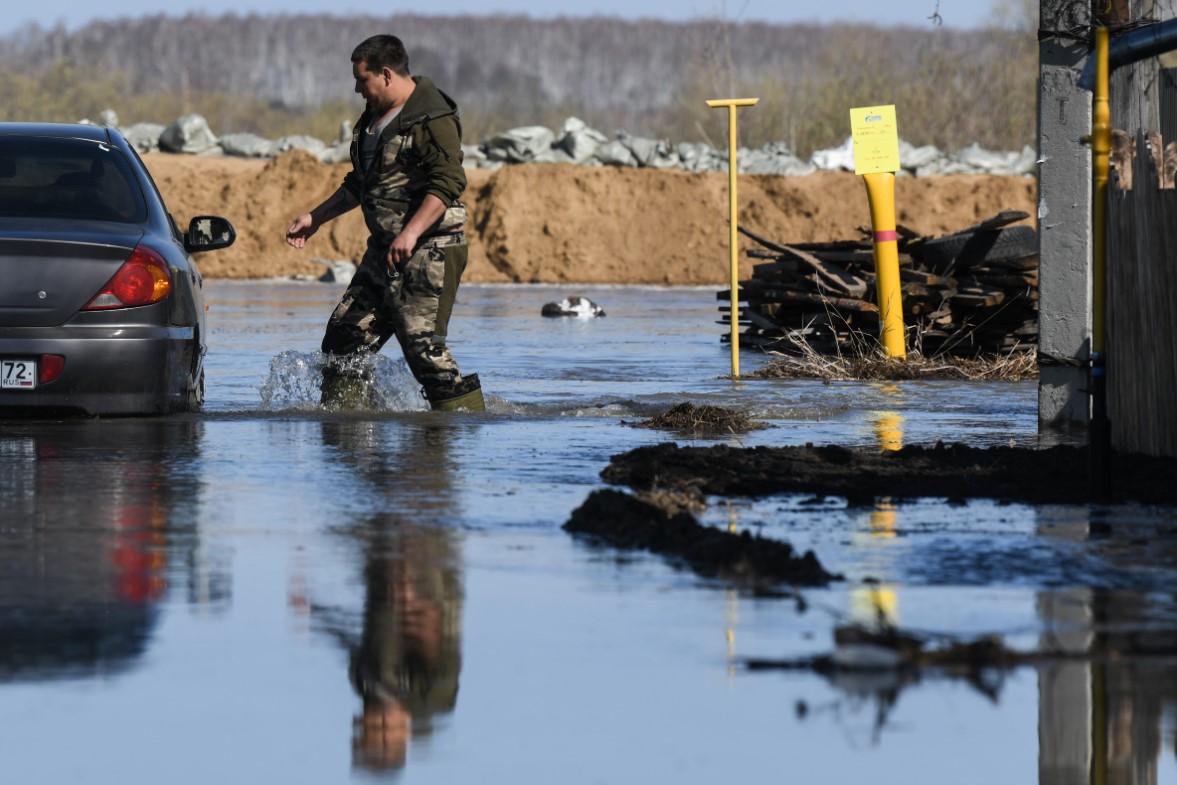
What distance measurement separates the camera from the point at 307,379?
13133mm

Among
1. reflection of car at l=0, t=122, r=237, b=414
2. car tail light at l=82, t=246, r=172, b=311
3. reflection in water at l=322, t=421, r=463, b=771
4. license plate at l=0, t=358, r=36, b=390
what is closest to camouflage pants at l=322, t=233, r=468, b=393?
reflection of car at l=0, t=122, r=237, b=414

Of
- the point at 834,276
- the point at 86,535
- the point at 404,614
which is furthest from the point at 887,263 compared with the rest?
the point at 404,614

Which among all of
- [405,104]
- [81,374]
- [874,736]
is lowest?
[874,736]

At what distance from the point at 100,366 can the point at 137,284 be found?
449 mm

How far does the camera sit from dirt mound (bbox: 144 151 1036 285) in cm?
5241

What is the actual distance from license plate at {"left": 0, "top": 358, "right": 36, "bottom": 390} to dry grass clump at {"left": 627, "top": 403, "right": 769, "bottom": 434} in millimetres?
3248

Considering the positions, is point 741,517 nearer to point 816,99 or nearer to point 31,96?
point 816,99

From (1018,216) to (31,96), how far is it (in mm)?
86062

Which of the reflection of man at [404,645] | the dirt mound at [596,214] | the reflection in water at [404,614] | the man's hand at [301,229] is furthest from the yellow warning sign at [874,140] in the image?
the dirt mound at [596,214]

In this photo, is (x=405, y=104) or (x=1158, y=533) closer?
(x=1158, y=533)

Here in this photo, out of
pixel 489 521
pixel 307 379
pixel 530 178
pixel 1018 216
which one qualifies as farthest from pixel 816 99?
pixel 489 521

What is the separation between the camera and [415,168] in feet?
39.0

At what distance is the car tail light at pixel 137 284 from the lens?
35.9 ft

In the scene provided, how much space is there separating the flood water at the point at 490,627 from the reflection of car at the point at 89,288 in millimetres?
419
